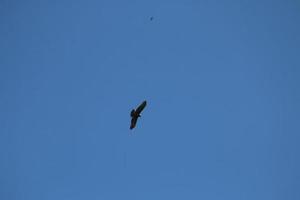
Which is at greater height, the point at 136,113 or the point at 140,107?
the point at 140,107

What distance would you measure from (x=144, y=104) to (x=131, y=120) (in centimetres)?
190

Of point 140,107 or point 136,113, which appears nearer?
point 140,107

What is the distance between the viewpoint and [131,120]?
2844cm

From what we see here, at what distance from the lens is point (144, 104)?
91.5 ft
